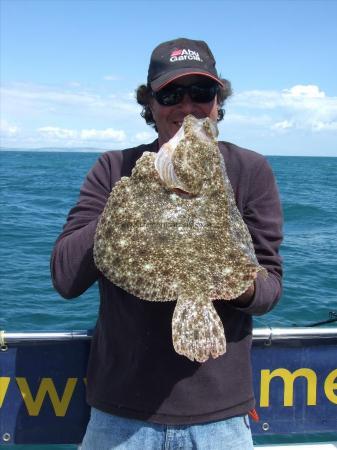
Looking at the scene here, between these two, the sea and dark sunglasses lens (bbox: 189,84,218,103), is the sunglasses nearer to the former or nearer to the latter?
dark sunglasses lens (bbox: 189,84,218,103)

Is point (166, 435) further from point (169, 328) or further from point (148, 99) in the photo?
point (148, 99)

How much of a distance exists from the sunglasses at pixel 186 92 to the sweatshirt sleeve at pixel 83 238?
44 centimetres

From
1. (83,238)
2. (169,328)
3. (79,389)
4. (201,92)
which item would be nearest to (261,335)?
(169,328)

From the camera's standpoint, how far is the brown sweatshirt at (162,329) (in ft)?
8.75

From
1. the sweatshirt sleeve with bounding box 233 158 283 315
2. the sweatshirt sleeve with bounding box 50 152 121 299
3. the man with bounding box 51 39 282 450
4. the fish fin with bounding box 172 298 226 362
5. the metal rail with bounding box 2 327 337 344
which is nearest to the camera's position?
the fish fin with bounding box 172 298 226 362

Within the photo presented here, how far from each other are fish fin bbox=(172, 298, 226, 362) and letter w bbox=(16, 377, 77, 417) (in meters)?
1.61

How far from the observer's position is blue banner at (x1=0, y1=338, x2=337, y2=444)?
368cm

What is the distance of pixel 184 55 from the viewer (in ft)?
9.14

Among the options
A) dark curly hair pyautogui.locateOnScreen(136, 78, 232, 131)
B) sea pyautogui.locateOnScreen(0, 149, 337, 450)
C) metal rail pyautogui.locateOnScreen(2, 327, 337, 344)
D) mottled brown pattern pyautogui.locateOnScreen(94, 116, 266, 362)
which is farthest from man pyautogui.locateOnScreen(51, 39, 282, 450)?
sea pyautogui.locateOnScreen(0, 149, 337, 450)

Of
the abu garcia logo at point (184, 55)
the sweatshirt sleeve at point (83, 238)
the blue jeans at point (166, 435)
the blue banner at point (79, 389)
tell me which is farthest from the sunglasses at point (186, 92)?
the blue banner at point (79, 389)

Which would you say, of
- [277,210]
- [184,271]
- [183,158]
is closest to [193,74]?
[183,158]

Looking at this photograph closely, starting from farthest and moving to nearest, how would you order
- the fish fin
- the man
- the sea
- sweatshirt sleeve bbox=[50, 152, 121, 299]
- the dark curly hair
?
the sea, the dark curly hair, the man, sweatshirt sleeve bbox=[50, 152, 121, 299], the fish fin

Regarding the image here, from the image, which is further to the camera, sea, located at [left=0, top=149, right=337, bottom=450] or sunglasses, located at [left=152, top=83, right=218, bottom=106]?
sea, located at [left=0, top=149, right=337, bottom=450]

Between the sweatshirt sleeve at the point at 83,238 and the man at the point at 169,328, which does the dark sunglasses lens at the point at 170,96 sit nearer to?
the man at the point at 169,328
